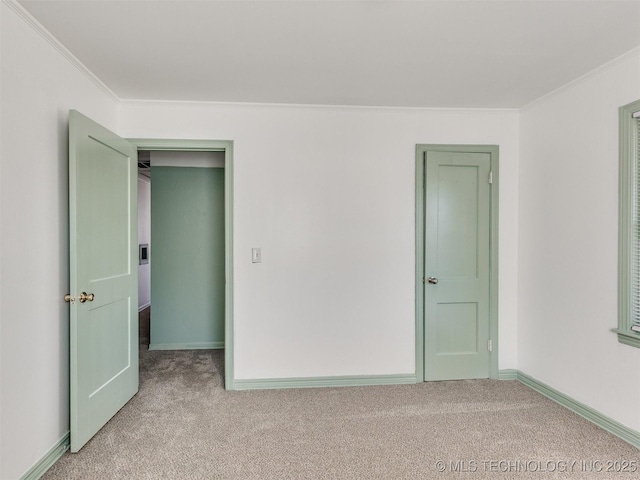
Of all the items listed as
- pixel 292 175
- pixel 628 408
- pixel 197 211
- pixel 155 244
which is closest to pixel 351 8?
pixel 292 175

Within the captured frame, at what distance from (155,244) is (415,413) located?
11.0 ft

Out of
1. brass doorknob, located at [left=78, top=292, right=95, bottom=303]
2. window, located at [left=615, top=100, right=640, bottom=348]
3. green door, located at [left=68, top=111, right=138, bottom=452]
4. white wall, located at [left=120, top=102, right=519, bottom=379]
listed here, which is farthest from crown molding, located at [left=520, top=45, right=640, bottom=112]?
brass doorknob, located at [left=78, top=292, right=95, bottom=303]

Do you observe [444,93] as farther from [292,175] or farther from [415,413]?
[415,413]

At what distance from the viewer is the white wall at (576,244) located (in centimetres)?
248

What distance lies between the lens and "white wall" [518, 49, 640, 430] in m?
2.48

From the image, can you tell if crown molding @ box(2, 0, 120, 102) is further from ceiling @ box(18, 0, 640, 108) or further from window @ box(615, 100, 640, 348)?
window @ box(615, 100, 640, 348)

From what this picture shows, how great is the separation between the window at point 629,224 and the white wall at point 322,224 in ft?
3.75

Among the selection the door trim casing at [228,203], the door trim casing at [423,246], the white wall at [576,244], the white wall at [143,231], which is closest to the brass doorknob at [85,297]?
the door trim casing at [228,203]

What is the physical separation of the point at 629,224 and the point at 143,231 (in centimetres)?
661

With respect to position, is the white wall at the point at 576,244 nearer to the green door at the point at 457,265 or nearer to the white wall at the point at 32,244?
the green door at the point at 457,265

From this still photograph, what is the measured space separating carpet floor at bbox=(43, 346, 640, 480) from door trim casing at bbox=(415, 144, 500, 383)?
0.28 meters

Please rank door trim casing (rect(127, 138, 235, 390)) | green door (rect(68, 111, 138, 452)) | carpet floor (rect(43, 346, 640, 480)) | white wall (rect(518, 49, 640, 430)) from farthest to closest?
door trim casing (rect(127, 138, 235, 390)), white wall (rect(518, 49, 640, 430)), green door (rect(68, 111, 138, 452)), carpet floor (rect(43, 346, 640, 480))

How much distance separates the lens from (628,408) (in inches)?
93.8

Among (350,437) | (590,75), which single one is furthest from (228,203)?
(590,75)
